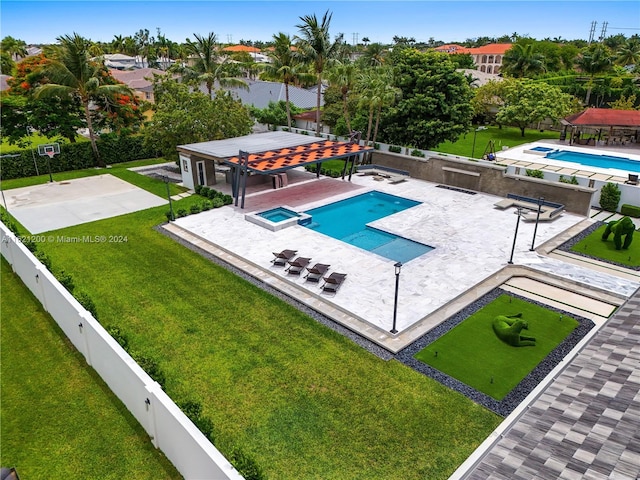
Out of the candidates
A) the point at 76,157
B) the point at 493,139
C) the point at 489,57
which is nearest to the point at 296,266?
the point at 76,157

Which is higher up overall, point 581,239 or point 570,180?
point 570,180

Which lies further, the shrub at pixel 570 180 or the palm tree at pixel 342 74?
the palm tree at pixel 342 74

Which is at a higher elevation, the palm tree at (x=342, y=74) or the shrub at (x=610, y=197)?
the palm tree at (x=342, y=74)

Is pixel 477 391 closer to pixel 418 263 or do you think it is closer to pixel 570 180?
pixel 418 263

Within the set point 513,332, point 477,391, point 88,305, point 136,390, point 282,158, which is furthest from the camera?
point 282,158

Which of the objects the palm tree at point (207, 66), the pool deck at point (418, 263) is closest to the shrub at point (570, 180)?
the pool deck at point (418, 263)

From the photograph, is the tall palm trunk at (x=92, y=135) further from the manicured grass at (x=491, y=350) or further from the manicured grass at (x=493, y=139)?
the manicured grass at (x=491, y=350)
